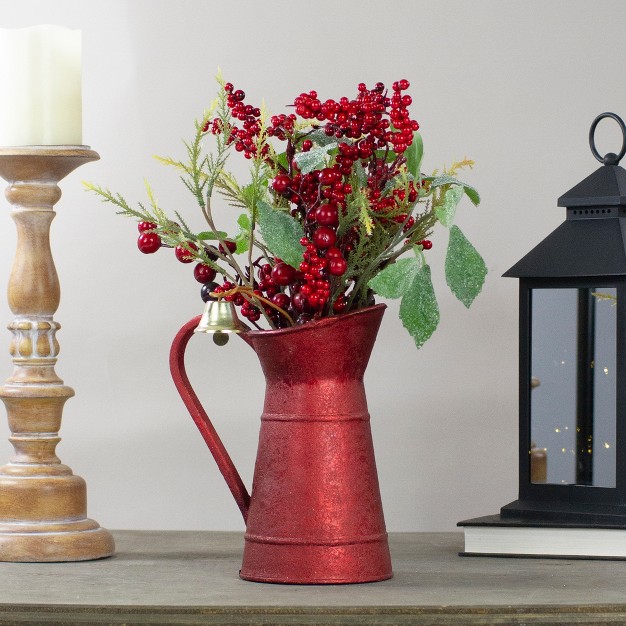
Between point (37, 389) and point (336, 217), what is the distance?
13.9 inches

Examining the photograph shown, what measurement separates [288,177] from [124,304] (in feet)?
1.88

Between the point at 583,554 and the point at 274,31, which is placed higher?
the point at 274,31

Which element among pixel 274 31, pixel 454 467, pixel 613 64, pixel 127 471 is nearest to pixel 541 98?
pixel 613 64

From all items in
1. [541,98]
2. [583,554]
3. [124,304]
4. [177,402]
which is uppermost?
[541,98]

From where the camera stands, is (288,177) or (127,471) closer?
(288,177)

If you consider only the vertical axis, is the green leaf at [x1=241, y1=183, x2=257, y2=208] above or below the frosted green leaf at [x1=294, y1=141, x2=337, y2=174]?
below

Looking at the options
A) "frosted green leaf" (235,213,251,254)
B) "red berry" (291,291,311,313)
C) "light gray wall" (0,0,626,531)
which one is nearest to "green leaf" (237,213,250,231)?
"frosted green leaf" (235,213,251,254)

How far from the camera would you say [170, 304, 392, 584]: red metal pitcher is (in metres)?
0.91

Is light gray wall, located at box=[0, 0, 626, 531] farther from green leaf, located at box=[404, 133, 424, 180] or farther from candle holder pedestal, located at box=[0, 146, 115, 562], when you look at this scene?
green leaf, located at box=[404, 133, 424, 180]

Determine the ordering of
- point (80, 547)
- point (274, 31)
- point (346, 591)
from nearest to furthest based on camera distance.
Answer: point (346, 591)
point (80, 547)
point (274, 31)

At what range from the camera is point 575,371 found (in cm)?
109

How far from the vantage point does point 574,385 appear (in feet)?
3.58

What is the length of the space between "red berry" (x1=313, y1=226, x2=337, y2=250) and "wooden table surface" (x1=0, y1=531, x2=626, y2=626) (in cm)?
28

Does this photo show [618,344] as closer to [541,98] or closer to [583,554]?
[583,554]
